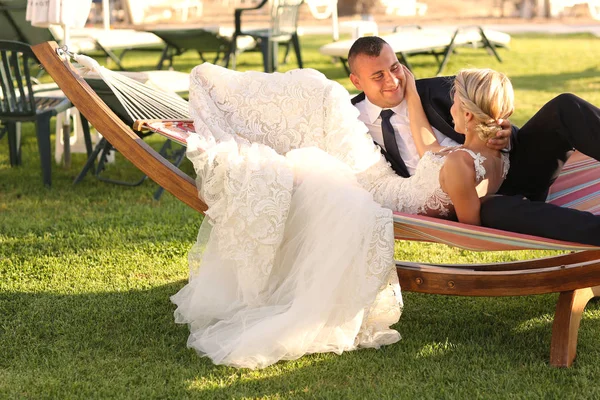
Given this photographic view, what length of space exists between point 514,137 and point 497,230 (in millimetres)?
627

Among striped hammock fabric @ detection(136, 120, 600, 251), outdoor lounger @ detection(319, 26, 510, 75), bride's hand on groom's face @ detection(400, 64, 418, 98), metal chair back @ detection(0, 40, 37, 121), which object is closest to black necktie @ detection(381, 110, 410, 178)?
bride's hand on groom's face @ detection(400, 64, 418, 98)

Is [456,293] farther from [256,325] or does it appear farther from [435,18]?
[435,18]

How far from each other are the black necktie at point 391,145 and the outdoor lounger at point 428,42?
473 cm

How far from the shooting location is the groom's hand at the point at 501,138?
10.2 ft

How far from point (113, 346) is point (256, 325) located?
56cm

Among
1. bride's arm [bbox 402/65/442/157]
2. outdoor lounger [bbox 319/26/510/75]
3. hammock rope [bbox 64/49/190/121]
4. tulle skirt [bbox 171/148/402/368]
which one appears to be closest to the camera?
tulle skirt [bbox 171/148/402/368]

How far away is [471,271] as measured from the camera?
9.99ft

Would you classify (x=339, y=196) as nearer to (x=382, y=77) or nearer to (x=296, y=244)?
(x=296, y=244)

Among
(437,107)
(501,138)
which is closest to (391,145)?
(437,107)

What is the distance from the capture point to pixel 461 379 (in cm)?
289

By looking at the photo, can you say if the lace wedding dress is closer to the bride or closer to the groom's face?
the bride

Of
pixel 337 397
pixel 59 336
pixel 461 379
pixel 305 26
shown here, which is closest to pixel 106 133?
pixel 59 336

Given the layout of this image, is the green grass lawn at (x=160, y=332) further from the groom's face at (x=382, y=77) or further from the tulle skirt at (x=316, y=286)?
the groom's face at (x=382, y=77)

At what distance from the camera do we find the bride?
3.02 m
